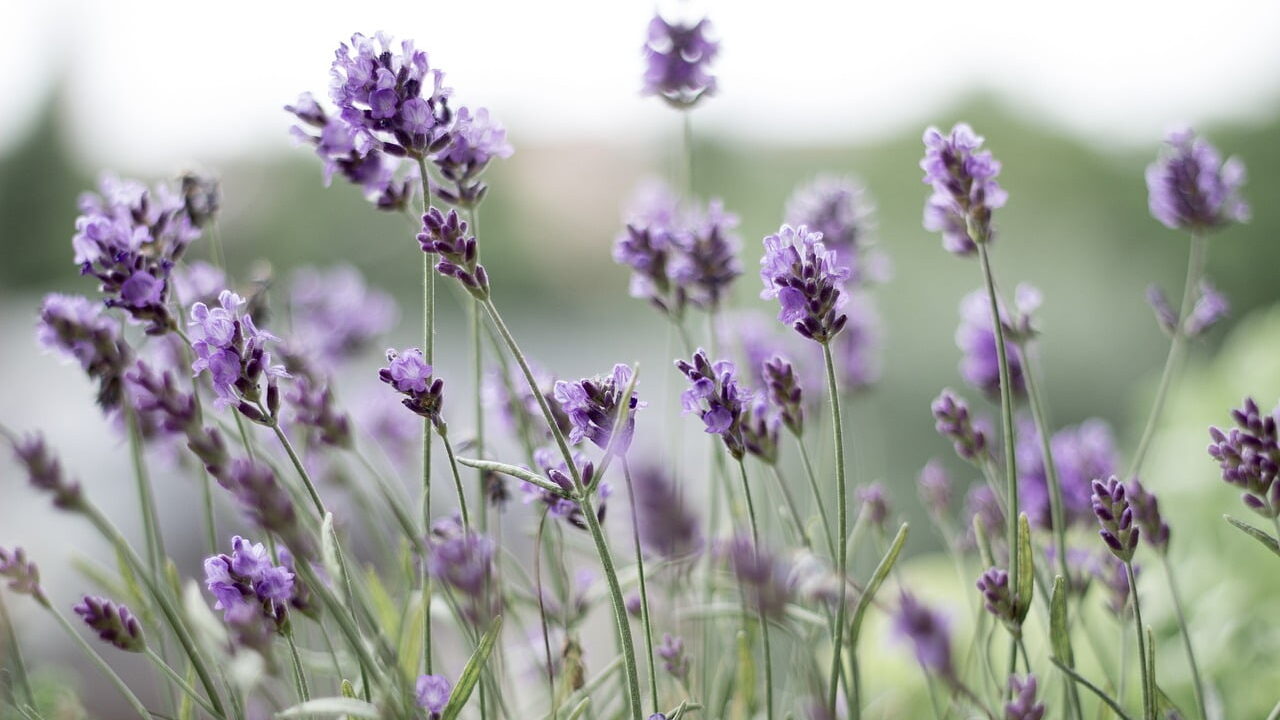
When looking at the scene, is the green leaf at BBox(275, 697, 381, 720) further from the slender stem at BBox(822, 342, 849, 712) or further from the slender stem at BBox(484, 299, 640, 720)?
the slender stem at BBox(822, 342, 849, 712)

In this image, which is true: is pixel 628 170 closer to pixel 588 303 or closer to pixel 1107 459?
pixel 588 303

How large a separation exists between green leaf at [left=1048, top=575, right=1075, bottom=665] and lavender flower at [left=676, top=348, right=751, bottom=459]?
23 centimetres

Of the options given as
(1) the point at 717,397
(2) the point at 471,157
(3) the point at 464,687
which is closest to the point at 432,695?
(3) the point at 464,687

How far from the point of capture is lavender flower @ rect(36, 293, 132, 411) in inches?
27.9

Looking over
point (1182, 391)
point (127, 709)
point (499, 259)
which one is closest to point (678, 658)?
point (127, 709)

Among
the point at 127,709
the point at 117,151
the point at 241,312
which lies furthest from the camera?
the point at 117,151

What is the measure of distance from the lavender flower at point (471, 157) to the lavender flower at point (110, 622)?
351mm

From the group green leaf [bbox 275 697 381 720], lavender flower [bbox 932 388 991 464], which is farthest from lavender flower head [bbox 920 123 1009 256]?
green leaf [bbox 275 697 381 720]

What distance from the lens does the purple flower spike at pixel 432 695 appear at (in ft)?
2.07

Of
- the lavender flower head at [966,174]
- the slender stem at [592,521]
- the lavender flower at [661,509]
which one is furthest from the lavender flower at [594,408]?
the lavender flower head at [966,174]

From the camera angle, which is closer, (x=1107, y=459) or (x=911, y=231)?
(x=1107, y=459)

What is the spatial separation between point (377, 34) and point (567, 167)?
6787 millimetres

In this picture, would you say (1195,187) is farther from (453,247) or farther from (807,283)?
(453,247)

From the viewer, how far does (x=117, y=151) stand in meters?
7.21
